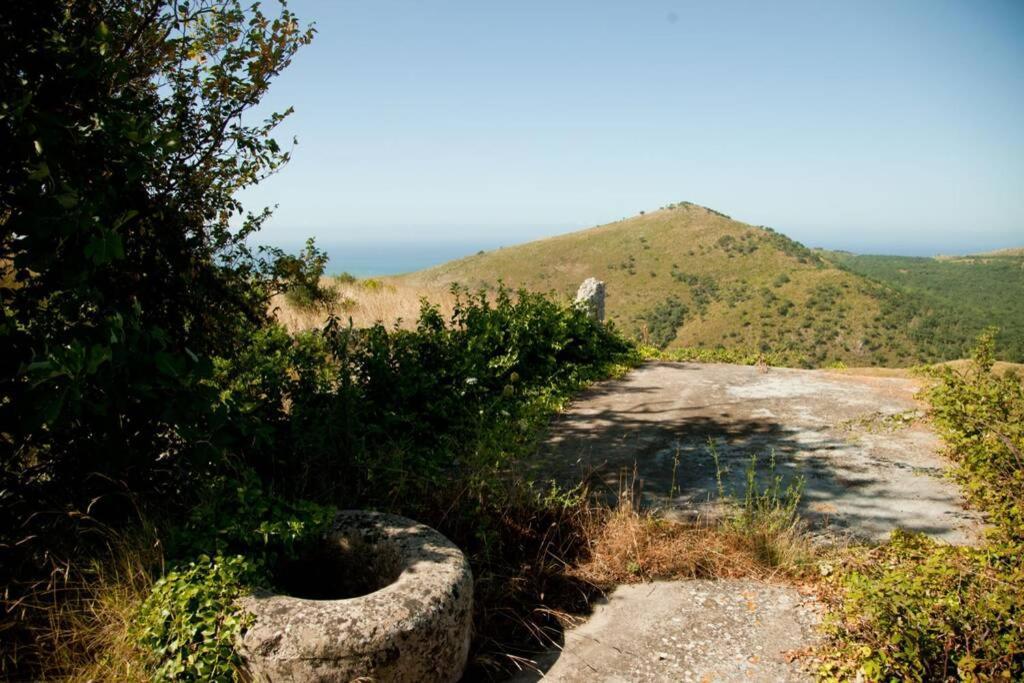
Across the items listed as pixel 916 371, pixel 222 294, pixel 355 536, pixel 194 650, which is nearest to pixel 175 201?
pixel 222 294

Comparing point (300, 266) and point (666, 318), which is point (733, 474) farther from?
→ point (666, 318)

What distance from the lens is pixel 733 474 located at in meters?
5.75

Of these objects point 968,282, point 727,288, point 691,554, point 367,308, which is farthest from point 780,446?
point 968,282

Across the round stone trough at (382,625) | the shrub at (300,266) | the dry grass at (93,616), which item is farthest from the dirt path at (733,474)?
the shrub at (300,266)

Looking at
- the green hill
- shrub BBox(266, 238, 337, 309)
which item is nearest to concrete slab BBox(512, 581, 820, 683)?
shrub BBox(266, 238, 337, 309)

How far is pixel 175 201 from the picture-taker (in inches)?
187

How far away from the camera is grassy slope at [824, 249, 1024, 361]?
62.6 metres

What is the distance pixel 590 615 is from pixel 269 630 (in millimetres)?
2056

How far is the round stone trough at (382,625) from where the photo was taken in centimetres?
280

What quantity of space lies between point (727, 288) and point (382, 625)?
76.2m

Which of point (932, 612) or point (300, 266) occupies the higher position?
point (300, 266)

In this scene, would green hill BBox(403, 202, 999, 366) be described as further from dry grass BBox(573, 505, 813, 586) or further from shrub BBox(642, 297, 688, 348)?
dry grass BBox(573, 505, 813, 586)

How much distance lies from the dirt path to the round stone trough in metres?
0.70

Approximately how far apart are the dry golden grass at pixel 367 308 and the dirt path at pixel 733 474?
13.9 ft
